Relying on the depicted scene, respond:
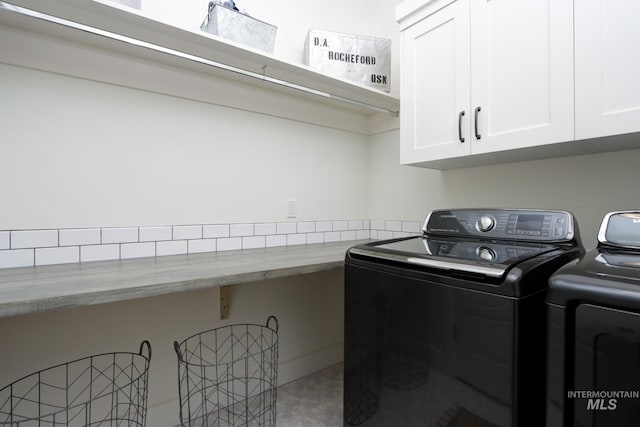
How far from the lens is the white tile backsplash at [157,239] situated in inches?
49.0

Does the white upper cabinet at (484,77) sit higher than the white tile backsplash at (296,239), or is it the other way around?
the white upper cabinet at (484,77)

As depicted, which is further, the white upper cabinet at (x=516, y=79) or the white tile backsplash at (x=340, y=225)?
the white tile backsplash at (x=340, y=225)

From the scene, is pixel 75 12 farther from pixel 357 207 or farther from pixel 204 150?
pixel 357 207

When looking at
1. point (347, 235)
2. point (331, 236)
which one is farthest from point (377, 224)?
point (331, 236)

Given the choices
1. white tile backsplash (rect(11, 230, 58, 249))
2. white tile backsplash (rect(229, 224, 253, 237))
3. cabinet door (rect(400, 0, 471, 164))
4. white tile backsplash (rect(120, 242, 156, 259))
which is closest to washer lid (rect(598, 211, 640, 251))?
cabinet door (rect(400, 0, 471, 164))

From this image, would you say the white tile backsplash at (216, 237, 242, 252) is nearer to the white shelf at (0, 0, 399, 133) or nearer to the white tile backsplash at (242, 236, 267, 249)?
the white tile backsplash at (242, 236, 267, 249)

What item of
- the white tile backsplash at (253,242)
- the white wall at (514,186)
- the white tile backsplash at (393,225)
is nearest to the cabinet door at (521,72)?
the white wall at (514,186)

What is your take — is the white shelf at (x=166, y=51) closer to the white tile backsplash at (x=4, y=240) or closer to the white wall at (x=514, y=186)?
the white wall at (x=514, y=186)

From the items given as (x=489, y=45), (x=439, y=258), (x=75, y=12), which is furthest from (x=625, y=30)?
(x=75, y=12)

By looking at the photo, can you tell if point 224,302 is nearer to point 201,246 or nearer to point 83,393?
point 201,246

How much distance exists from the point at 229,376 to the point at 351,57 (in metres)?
1.96

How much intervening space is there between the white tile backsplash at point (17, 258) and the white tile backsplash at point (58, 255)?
0.02m

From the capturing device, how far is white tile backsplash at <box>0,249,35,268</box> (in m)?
1.20

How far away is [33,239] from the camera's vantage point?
49.3 inches
